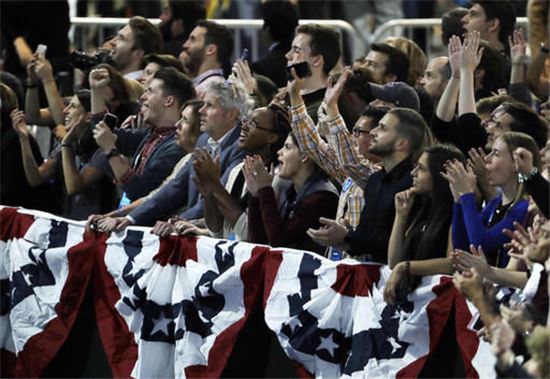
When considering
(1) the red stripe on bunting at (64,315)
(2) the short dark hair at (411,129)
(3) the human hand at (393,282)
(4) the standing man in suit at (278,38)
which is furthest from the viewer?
(4) the standing man in suit at (278,38)

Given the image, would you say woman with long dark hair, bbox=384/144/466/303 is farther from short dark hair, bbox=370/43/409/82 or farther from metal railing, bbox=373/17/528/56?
metal railing, bbox=373/17/528/56

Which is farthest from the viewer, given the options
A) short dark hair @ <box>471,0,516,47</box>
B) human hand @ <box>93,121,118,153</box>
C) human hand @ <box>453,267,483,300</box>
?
short dark hair @ <box>471,0,516,47</box>

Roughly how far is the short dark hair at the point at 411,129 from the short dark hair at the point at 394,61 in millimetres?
2305

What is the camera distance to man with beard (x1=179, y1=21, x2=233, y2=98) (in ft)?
49.2

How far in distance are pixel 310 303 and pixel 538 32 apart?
3940 mm

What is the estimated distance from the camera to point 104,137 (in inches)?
520

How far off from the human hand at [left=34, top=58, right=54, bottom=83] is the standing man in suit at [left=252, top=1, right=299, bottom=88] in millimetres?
1709

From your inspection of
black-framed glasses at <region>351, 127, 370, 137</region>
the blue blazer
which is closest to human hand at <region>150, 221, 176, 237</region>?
the blue blazer

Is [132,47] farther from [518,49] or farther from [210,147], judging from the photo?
[518,49]

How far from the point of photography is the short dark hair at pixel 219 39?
49.3 feet

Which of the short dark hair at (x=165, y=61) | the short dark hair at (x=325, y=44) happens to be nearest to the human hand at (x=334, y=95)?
the short dark hair at (x=325, y=44)

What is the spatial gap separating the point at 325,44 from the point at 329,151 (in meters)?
1.78

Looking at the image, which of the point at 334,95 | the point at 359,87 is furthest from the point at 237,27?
the point at 334,95

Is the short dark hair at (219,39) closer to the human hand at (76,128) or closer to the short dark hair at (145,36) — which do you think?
the short dark hair at (145,36)
